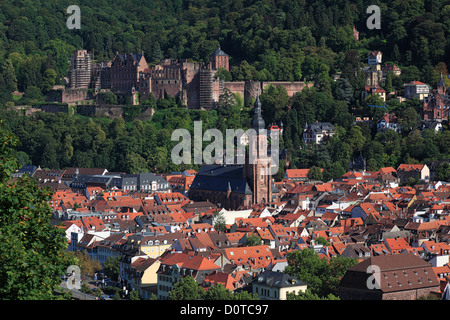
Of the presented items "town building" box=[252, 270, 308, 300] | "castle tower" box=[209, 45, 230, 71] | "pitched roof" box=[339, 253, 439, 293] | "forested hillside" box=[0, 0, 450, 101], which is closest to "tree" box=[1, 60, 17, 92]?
"forested hillside" box=[0, 0, 450, 101]

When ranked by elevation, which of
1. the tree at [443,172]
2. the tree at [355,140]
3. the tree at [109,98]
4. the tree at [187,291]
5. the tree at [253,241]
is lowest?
the tree at [253,241]

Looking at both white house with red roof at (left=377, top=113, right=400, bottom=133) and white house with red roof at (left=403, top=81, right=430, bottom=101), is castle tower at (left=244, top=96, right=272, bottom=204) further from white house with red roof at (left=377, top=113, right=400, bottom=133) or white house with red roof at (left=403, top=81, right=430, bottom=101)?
white house with red roof at (left=403, top=81, right=430, bottom=101)

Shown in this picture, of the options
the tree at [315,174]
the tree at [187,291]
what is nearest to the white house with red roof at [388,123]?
the tree at [315,174]

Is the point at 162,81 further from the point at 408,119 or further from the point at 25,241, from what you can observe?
the point at 25,241

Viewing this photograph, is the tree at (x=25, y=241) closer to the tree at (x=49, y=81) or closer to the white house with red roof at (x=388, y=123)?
the white house with red roof at (x=388, y=123)

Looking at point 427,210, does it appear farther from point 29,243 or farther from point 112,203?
point 29,243
